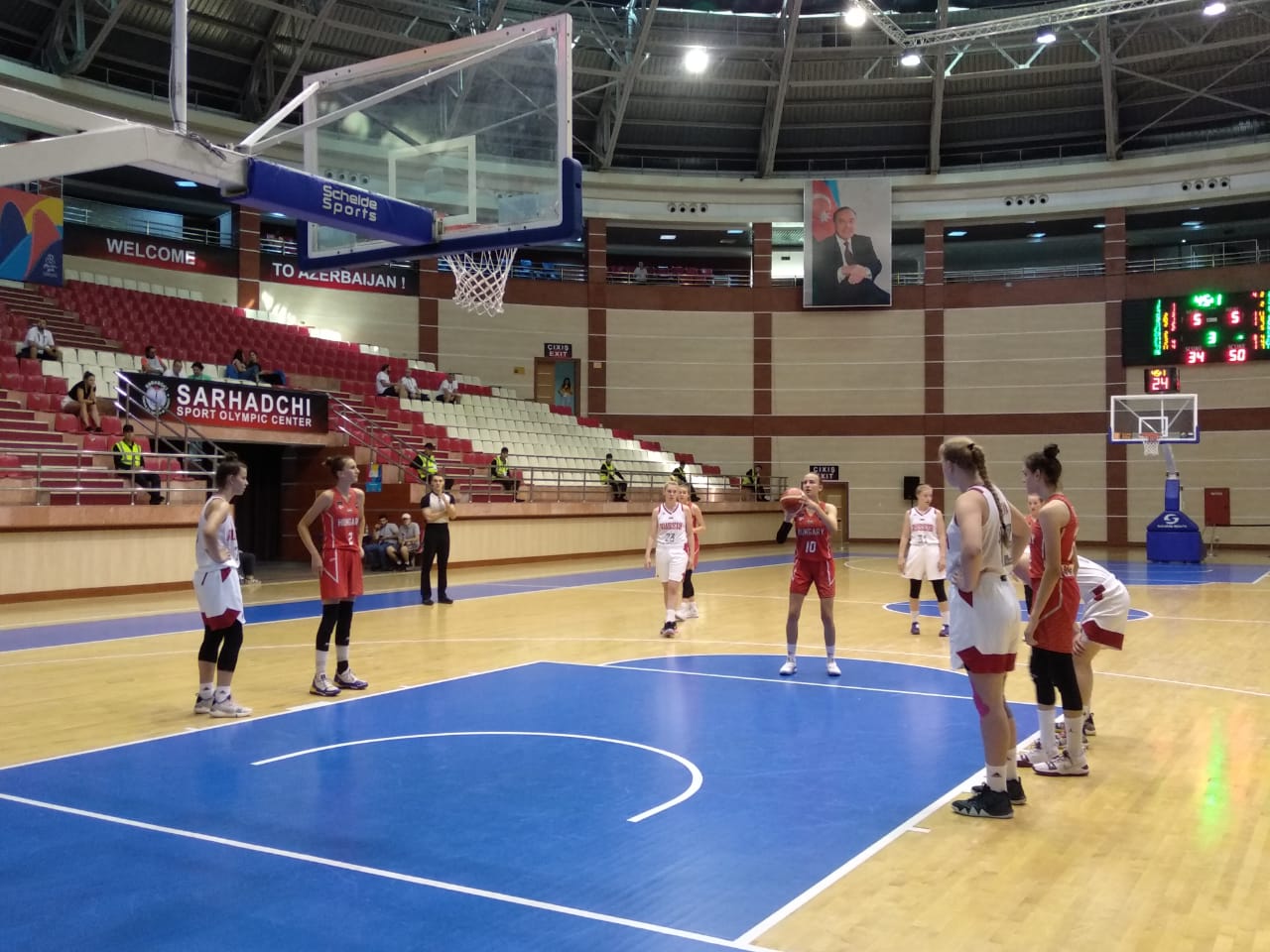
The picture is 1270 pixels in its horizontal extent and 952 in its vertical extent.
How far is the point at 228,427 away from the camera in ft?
64.7

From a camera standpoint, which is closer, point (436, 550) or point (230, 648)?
point (230, 648)

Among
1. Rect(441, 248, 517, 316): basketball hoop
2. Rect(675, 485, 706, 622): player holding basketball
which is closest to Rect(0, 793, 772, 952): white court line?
Rect(441, 248, 517, 316): basketball hoop

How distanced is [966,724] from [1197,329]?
26438 mm

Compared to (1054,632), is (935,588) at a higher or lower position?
lower

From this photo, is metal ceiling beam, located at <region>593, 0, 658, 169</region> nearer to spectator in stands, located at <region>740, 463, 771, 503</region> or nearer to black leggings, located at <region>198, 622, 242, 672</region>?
spectator in stands, located at <region>740, 463, 771, 503</region>

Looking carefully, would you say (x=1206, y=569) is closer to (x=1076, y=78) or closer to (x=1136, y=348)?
(x=1136, y=348)

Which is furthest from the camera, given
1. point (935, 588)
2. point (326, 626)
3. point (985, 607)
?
point (935, 588)

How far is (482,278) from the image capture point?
464 inches

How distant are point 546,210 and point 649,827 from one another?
221 inches

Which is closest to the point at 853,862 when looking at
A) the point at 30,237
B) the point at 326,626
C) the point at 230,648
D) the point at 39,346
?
the point at 230,648

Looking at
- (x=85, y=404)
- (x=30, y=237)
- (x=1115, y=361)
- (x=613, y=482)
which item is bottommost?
(x=613, y=482)

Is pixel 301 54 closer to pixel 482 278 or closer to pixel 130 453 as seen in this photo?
pixel 130 453

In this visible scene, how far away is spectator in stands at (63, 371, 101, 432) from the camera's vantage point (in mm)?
17188

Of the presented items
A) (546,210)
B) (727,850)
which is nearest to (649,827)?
(727,850)
